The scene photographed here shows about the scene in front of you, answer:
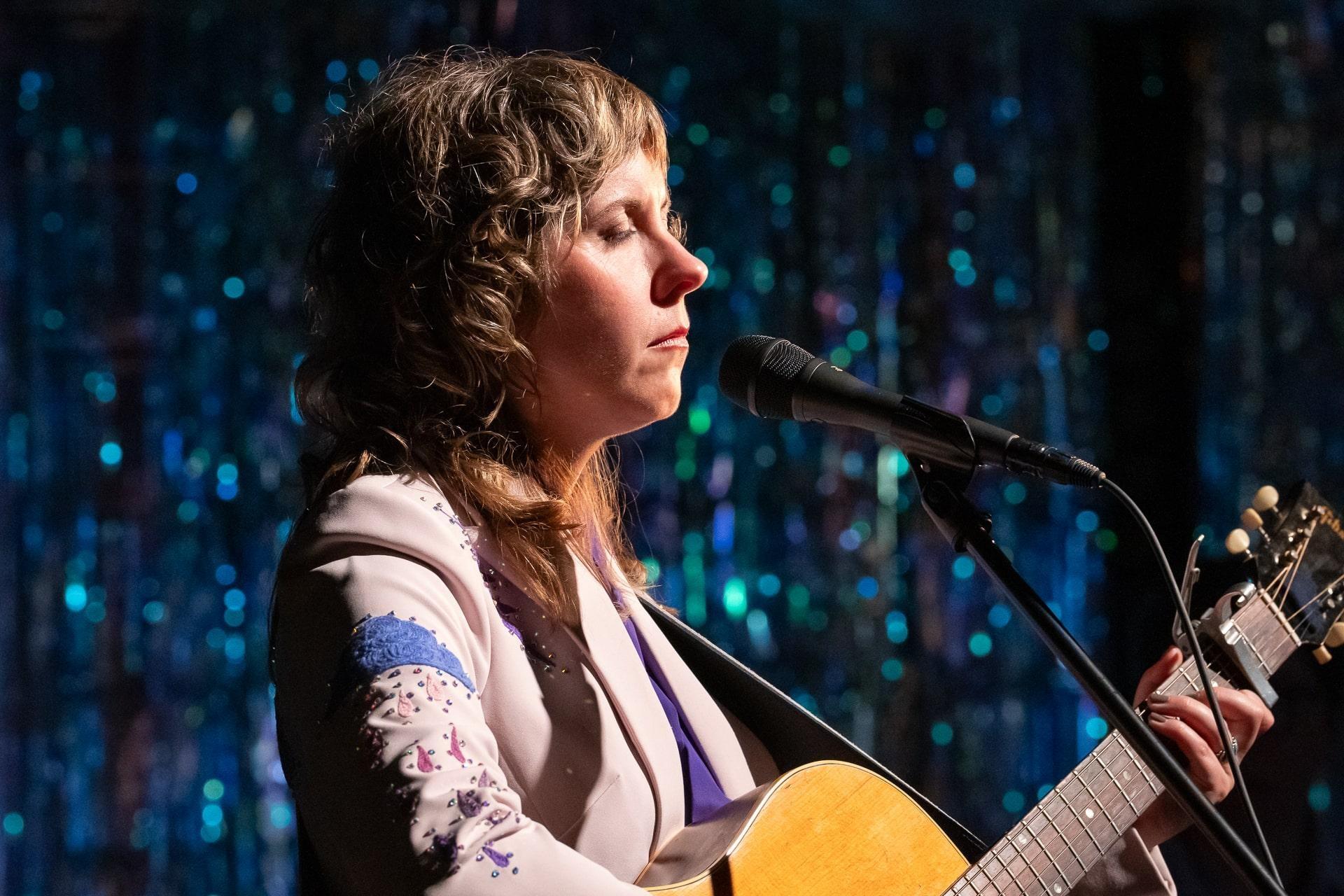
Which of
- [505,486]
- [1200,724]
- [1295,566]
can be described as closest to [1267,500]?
[1295,566]

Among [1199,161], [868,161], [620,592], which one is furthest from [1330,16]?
[620,592]

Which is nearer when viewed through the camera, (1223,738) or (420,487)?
(1223,738)

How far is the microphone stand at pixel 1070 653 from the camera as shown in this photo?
1.04 metres

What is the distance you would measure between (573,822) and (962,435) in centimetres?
56

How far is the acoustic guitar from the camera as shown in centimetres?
133

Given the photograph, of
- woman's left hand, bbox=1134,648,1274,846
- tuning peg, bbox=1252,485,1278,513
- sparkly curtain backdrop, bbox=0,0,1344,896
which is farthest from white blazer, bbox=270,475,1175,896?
sparkly curtain backdrop, bbox=0,0,1344,896

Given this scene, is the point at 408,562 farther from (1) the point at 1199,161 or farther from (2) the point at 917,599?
(1) the point at 1199,161

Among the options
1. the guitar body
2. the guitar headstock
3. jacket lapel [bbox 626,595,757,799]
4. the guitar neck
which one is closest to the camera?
the guitar body

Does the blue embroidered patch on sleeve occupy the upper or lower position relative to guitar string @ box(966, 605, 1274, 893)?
upper

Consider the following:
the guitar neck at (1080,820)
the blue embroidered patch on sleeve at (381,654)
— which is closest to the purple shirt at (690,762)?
the guitar neck at (1080,820)

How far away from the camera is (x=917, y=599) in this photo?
11.9ft

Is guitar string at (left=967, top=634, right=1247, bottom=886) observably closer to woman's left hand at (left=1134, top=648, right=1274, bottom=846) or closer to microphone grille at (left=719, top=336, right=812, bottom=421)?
woman's left hand at (left=1134, top=648, right=1274, bottom=846)

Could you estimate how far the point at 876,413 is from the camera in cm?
122

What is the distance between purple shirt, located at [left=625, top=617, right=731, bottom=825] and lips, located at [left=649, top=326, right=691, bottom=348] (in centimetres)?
37
